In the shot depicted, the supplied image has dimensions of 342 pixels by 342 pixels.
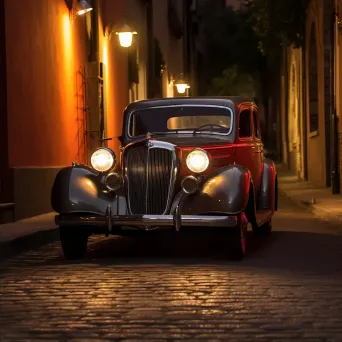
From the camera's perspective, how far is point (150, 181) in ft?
34.1

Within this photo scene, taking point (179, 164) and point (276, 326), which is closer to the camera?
point (276, 326)

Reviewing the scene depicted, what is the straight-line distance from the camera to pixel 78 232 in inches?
421

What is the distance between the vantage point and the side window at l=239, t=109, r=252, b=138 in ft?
40.3

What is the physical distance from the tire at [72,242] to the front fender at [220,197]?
125 centimetres

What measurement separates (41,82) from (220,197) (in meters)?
7.22

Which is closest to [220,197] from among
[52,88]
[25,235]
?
[25,235]

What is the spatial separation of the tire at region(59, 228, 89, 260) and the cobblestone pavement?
163 millimetres

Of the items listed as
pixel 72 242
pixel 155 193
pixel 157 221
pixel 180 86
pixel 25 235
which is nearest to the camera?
pixel 157 221

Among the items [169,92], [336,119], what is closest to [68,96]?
[336,119]

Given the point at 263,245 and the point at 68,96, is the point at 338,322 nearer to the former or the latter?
the point at 263,245

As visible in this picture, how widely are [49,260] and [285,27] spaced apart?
22284mm

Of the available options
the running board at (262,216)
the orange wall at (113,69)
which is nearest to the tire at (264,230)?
the running board at (262,216)

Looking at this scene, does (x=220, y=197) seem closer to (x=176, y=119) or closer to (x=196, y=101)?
(x=176, y=119)

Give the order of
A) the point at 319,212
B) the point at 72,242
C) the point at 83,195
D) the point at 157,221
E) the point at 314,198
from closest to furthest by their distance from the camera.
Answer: the point at 157,221 < the point at 83,195 < the point at 72,242 < the point at 319,212 < the point at 314,198
